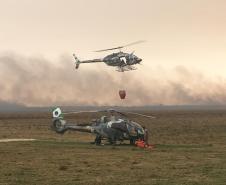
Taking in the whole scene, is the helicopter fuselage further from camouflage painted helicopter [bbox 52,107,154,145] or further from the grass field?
the grass field

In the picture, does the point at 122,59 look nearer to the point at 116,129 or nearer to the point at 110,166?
the point at 116,129

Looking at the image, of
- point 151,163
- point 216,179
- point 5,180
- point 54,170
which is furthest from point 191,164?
point 5,180

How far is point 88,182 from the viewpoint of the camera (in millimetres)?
21062

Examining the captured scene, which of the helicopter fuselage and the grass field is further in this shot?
the helicopter fuselage

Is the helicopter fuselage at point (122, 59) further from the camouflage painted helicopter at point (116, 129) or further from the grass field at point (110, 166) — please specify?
the grass field at point (110, 166)

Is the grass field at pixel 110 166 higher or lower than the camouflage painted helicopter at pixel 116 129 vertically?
lower

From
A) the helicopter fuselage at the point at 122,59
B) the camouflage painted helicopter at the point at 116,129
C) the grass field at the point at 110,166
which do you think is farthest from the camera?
the helicopter fuselage at the point at 122,59

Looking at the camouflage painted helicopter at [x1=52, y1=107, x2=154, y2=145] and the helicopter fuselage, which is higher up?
the helicopter fuselage

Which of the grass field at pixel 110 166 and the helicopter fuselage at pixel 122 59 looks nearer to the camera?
the grass field at pixel 110 166

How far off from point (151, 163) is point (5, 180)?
932 centimetres

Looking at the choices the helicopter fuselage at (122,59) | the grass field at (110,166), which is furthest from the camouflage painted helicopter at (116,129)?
the helicopter fuselage at (122,59)

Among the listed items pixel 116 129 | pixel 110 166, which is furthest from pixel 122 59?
pixel 110 166

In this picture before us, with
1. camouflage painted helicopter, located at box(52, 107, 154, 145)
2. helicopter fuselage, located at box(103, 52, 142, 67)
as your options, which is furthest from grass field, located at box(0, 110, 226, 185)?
helicopter fuselage, located at box(103, 52, 142, 67)

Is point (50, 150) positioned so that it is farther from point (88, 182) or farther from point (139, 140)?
point (88, 182)
